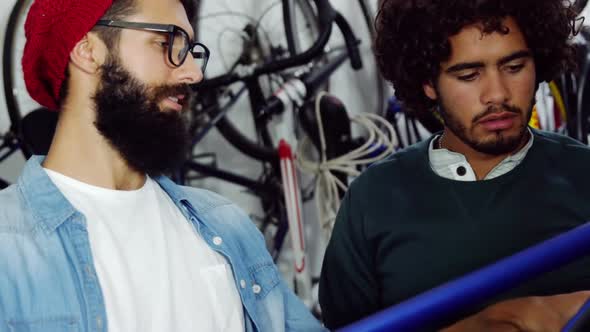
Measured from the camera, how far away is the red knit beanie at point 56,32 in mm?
1237

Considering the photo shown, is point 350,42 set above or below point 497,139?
above

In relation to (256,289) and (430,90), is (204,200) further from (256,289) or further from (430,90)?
(430,90)

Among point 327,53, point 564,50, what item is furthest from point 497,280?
point 327,53

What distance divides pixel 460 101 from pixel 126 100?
0.68m

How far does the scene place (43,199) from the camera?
1.14 metres

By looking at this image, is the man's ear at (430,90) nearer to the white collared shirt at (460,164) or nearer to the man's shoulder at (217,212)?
the white collared shirt at (460,164)

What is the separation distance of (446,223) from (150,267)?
0.58 metres

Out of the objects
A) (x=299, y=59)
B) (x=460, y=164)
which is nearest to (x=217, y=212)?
(x=460, y=164)

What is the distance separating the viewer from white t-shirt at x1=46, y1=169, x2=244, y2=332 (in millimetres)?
1116

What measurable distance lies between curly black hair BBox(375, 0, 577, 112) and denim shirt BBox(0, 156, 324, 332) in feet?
2.01

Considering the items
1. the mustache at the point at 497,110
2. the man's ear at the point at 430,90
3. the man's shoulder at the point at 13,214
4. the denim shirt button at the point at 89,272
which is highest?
the man's shoulder at the point at 13,214

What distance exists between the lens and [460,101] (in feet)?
4.65

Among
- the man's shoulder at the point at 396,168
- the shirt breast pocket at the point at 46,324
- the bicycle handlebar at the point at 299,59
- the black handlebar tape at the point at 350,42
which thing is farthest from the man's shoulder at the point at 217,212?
the black handlebar tape at the point at 350,42

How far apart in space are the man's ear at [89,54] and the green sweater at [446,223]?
593mm
